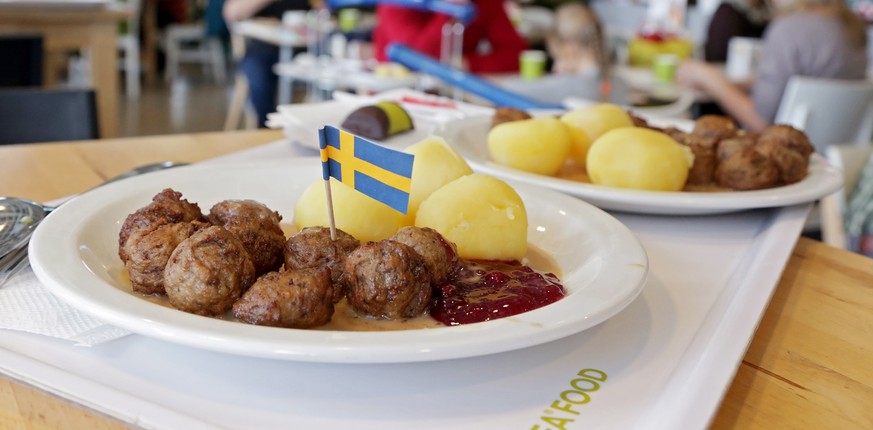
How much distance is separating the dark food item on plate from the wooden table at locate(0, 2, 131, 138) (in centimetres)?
239

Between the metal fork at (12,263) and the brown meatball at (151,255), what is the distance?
155 millimetres

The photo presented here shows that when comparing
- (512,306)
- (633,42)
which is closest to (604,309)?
(512,306)

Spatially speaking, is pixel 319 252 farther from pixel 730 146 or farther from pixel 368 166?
pixel 730 146

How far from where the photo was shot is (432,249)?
2.83ft

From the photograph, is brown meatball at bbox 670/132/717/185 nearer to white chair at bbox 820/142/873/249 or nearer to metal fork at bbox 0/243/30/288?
metal fork at bbox 0/243/30/288

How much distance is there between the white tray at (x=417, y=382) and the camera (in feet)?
2.31

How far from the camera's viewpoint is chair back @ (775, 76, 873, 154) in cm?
325

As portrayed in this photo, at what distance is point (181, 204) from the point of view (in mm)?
952

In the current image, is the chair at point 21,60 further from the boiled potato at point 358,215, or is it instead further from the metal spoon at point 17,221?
the boiled potato at point 358,215

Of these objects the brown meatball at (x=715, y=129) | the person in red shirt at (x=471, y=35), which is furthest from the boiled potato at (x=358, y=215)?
the person in red shirt at (x=471, y=35)

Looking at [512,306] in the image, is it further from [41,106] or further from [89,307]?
[41,106]

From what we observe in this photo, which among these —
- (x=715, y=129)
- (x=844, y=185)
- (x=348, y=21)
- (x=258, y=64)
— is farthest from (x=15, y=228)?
(x=348, y=21)

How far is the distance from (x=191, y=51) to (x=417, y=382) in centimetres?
926

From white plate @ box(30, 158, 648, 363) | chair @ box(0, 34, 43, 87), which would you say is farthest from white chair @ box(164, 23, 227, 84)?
white plate @ box(30, 158, 648, 363)
